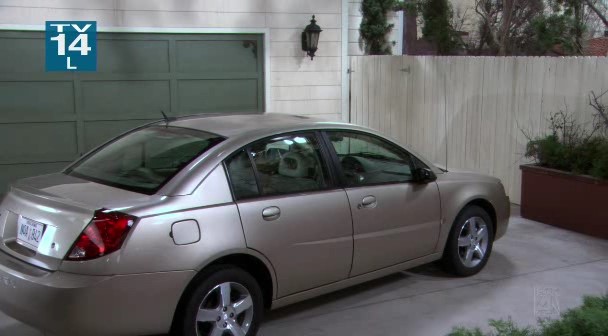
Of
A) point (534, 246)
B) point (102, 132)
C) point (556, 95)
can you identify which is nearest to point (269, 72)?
point (102, 132)

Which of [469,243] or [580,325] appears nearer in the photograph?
[580,325]

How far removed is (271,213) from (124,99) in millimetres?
5541

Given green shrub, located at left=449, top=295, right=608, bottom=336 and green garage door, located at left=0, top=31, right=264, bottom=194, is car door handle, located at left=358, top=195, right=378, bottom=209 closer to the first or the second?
green shrub, located at left=449, top=295, right=608, bottom=336

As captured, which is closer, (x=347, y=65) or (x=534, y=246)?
(x=534, y=246)

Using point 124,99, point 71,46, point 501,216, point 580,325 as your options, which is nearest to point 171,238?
point 580,325

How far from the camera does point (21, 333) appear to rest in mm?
4508

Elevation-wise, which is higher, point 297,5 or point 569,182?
point 297,5

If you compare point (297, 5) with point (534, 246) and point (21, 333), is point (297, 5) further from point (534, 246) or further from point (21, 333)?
point (21, 333)

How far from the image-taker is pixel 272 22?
964 cm

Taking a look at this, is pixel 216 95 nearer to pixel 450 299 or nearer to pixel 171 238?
pixel 450 299

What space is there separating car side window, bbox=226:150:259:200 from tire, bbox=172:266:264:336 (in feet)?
1.62

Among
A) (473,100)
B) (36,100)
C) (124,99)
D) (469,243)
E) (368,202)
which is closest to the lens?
(368,202)

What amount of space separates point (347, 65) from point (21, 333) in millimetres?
6921

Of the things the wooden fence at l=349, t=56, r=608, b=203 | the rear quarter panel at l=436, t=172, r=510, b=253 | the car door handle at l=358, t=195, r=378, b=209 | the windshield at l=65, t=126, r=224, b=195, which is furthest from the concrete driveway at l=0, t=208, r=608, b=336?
the wooden fence at l=349, t=56, r=608, b=203
